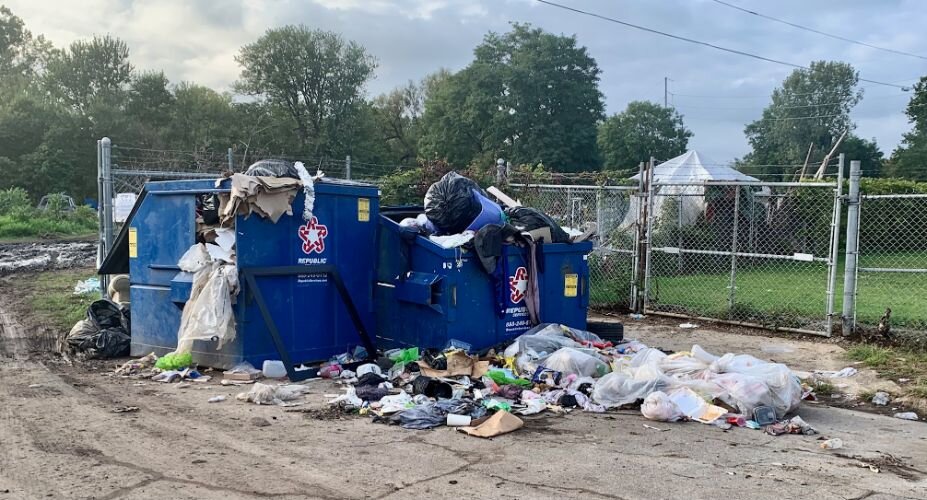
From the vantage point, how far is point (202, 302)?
21.3 feet

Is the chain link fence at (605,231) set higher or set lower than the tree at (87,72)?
lower

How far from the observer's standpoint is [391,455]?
14.7 feet

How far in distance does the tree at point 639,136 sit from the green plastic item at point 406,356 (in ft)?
158

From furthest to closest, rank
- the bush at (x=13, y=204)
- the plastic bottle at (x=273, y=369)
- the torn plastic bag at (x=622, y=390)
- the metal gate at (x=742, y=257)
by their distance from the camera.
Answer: the bush at (x=13, y=204) < the metal gate at (x=742, y=257) < the plastic bottle at (x=273, y=369) < the torn plastic bag at (x=622, y=390)

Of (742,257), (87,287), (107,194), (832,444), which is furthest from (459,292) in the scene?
(742,257)

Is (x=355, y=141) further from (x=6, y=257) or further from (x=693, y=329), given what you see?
(x=693, y=329)

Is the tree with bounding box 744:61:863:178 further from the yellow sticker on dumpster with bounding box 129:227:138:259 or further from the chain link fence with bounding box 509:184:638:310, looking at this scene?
the yellow sticker on dumpster with bounding box 129:227:138:259

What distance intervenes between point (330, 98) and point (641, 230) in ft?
130

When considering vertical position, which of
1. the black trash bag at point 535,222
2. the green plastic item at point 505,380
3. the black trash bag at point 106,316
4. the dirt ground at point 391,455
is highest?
the black trash bag at point 535,222

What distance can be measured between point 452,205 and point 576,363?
6.80 feet

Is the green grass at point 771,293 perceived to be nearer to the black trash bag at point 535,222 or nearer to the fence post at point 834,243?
the fence post at point 834,243

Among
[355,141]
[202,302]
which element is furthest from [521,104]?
[202,302]

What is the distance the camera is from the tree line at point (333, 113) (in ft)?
135

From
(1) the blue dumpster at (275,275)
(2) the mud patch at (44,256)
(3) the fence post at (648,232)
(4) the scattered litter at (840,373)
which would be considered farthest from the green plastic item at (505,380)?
(2) the mud patch at (44,256)
